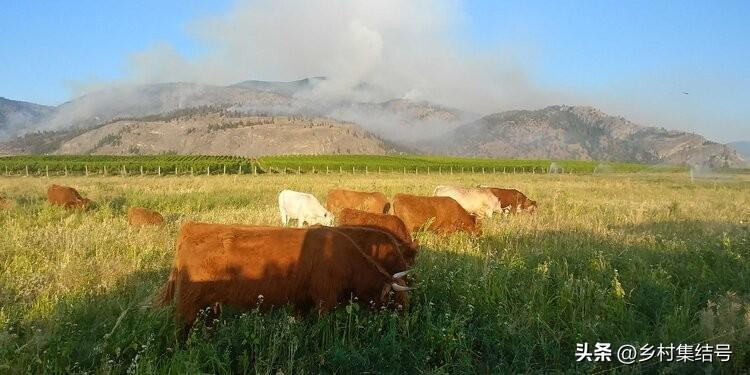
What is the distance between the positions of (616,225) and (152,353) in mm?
11676

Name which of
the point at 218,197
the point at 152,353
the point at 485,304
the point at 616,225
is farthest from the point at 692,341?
the point at 218,197

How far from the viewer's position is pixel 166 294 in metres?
5.71

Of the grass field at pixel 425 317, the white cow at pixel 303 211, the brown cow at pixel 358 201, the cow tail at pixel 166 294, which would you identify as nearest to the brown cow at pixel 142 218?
the grass field at pixel 425 317

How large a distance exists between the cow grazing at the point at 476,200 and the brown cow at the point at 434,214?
4.06 meters

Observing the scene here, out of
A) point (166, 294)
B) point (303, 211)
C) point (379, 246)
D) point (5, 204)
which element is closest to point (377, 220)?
point (379, 246)

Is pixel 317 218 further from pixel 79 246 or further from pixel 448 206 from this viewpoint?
pixel 79 246

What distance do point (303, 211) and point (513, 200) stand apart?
856 cm

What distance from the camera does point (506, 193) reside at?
63.1ft

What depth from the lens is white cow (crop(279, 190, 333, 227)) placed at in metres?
14.6

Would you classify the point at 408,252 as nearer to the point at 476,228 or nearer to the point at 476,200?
the point at 476,228

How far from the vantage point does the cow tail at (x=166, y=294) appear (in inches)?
221

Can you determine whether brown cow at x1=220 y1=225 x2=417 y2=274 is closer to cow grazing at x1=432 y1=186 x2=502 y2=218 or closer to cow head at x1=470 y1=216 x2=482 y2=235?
cow head at x1=470 y1=216 x2=482 y2=235

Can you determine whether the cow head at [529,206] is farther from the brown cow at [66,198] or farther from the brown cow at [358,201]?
the brown cow at [66,198]

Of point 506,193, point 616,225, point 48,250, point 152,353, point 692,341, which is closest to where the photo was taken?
point 152,353
